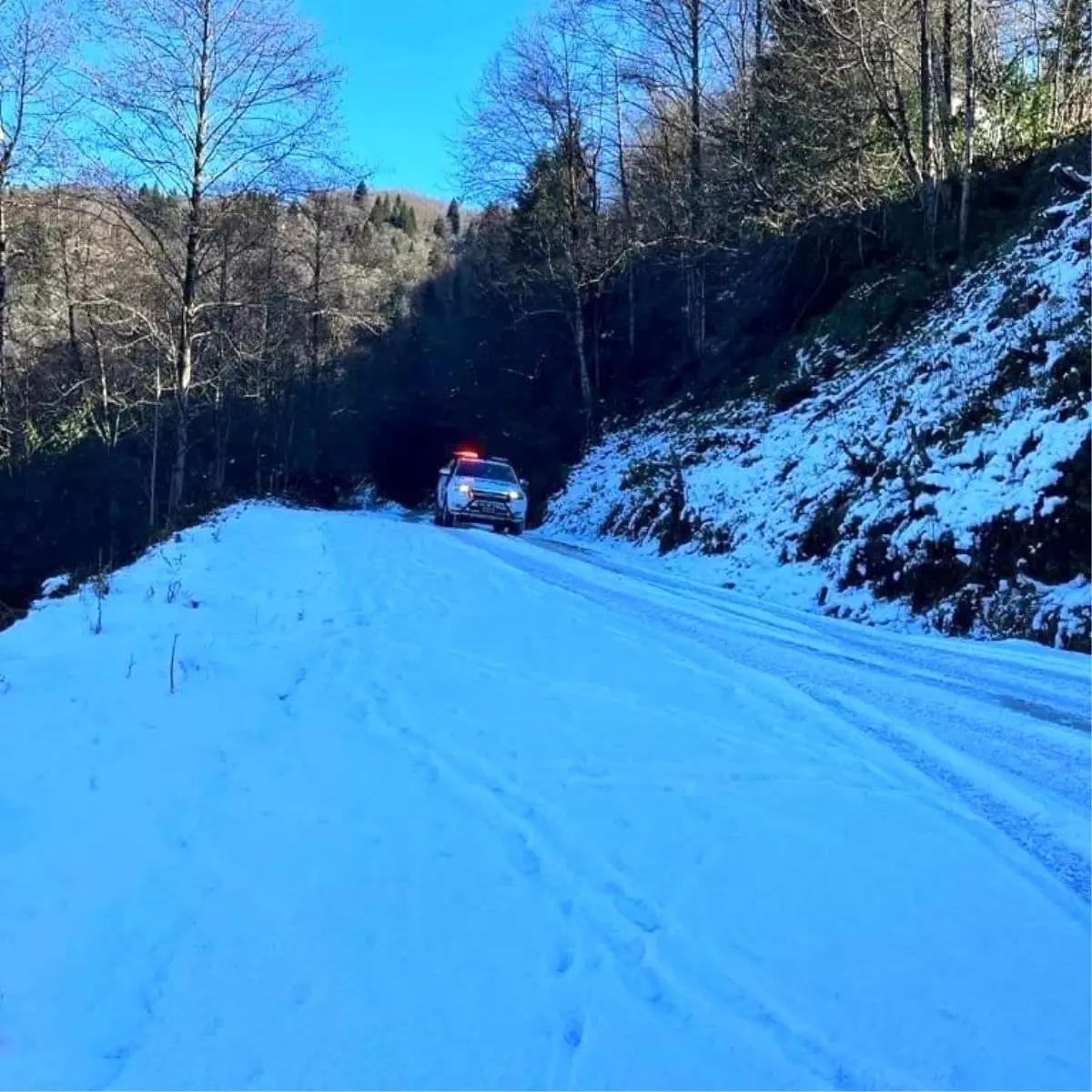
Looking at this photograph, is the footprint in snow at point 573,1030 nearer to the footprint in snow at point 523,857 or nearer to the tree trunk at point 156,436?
the footprint in snow at point 523,857

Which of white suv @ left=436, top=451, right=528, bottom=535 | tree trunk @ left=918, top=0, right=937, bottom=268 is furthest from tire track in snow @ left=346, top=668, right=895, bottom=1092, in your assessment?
tree trunk @ left=918, top=0, right=937, bottom=268

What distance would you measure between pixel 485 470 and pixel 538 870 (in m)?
18.6

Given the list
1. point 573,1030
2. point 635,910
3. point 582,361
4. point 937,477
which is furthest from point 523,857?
point 582,361

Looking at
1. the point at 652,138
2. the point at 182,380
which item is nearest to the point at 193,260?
the point at 182,380

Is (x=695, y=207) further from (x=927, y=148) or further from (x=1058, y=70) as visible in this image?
(x=1058, y=70)

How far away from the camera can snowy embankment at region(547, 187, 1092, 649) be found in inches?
360

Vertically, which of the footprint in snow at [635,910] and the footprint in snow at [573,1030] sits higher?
the footprint in snow at [635,910]

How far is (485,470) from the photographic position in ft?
72.4

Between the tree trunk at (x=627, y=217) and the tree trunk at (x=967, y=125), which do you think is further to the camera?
the tree trunk at (x=627, y=217)

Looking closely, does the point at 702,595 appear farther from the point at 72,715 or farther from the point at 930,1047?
the point at 930,1047

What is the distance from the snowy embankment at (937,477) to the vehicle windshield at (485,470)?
4.02m

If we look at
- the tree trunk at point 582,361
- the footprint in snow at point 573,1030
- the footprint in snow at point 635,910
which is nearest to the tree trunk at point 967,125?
the tree trunk at point 582,361

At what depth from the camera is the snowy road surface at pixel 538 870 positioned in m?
2.74

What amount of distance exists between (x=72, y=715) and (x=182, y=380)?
14.4 m
